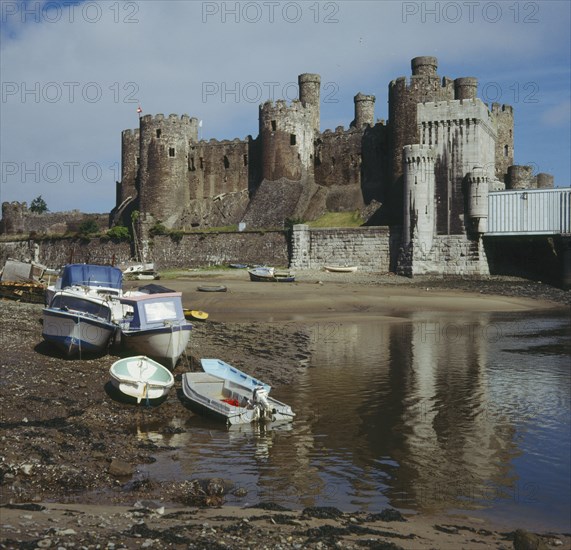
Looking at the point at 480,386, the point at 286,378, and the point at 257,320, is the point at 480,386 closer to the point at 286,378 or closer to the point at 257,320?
the point at 286,378

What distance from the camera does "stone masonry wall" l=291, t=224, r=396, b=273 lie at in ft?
155

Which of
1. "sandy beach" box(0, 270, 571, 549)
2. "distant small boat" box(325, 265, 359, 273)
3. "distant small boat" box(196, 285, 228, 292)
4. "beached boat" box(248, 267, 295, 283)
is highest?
"distant small boat" box(325, 265, 359, 273)

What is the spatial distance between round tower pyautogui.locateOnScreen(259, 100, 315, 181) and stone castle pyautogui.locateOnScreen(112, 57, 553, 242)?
8cm

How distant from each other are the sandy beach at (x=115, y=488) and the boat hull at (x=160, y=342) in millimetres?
553

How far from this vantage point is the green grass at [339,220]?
52.1m

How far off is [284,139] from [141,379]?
4251cm

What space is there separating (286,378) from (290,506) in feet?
30.5

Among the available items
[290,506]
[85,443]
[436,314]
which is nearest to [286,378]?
[85,443]

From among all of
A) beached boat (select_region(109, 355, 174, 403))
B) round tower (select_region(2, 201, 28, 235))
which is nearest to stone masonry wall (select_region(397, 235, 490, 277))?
beached boat (select_region(109, 355, 174, 403))

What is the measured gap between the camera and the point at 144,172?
58.6m

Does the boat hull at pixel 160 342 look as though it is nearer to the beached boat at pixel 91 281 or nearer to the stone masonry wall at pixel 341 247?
the beached boat at pixel 91 281

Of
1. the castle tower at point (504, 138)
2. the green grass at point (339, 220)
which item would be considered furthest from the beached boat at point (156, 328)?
the castle tower at point (504, 138)

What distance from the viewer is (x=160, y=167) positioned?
58375mm

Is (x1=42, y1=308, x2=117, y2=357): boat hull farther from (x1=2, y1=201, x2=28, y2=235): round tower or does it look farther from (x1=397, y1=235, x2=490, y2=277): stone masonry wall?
(x1=2, y1=201, x2=28, y2=235): round tower
